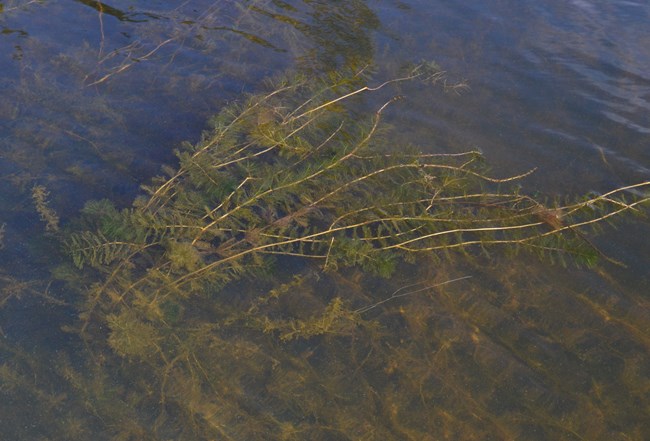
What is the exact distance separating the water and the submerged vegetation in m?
0.02

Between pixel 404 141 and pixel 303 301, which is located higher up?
pixel 404 141

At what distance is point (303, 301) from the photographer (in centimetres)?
388

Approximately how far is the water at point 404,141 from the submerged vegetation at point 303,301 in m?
0.02

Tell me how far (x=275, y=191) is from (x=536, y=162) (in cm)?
211

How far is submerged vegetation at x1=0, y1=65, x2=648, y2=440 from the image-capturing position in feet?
11.1

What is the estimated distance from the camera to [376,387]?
3.51 meters

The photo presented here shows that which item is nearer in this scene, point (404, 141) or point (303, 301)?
point (303, 301)

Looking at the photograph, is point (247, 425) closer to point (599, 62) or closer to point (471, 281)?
point (471, 281)

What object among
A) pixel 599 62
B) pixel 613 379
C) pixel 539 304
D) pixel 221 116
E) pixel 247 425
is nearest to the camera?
pixel 247 425

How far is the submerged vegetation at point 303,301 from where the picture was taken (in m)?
3.37

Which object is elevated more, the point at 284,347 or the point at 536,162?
the point at 536,162

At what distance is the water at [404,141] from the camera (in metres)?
3.40

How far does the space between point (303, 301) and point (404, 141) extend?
69.3 inches

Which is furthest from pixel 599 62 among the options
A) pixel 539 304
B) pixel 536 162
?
pixel 539 304
